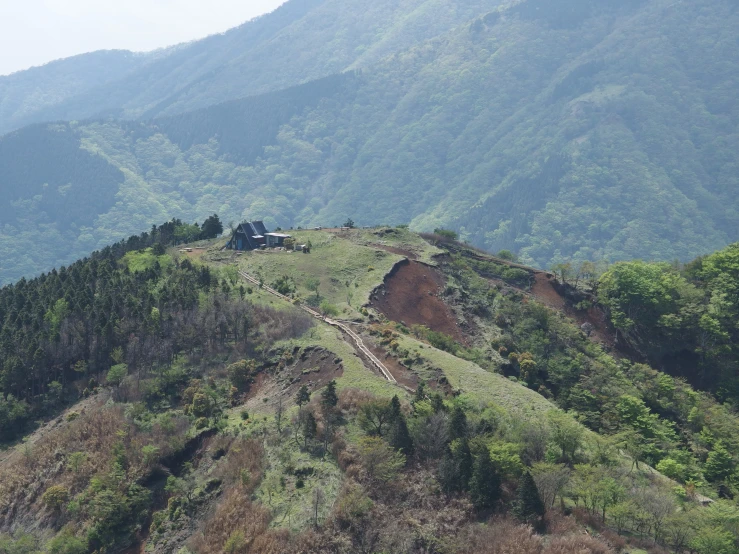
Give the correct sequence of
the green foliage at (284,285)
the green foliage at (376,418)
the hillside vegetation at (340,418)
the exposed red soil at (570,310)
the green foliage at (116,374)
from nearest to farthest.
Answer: the hillside vegetation at (340,418) → the green foliage at (376,418) → the green foliage at (116,374) → the green foliage at (284,285) → the exposed red soil at (570,310)

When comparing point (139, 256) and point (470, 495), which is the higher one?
point (139, 256)

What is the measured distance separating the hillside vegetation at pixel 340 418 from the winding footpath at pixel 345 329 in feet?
3.54

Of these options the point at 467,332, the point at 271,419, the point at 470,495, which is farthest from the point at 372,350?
the point at 470,495

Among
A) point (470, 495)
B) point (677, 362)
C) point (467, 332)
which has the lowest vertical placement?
point (677, 362)

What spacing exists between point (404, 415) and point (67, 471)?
29.2m

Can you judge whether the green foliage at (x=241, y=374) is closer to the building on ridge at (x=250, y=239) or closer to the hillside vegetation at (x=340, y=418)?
the hillside vegetation at (x=340, y=418)

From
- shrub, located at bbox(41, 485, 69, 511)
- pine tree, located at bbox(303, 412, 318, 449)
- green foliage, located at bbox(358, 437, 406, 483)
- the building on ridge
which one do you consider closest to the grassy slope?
the building on ridge

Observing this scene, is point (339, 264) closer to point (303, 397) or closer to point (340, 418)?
point (303, 397)

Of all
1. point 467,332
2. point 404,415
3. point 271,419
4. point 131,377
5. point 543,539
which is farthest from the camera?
point 467,332

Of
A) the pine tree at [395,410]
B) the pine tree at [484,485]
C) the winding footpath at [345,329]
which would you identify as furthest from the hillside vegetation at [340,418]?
the winding footpath at [345,329]

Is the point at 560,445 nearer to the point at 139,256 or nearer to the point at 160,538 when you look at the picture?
the point at 160,538

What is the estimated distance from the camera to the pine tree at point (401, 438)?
172ft

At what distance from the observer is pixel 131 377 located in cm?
7244

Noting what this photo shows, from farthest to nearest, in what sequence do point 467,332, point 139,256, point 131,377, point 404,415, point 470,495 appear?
point 139,256, point 467,332, point 131,377, point 404,415, point 470,495
